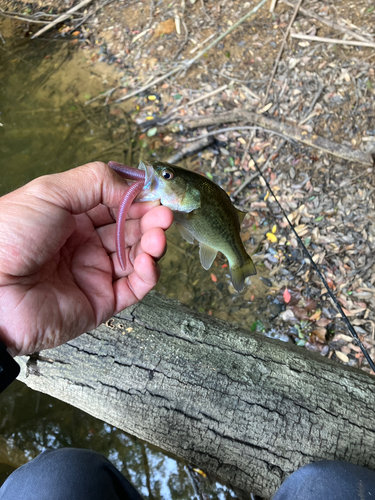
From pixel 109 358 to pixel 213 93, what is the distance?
448 centimetres

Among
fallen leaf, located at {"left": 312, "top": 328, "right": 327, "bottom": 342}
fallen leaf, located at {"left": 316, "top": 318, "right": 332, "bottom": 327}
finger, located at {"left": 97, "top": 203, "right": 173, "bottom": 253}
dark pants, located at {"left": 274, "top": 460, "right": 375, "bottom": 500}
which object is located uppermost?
finger, located at {"left": 97, "top": 203, "right": 173, "bottom": 253}

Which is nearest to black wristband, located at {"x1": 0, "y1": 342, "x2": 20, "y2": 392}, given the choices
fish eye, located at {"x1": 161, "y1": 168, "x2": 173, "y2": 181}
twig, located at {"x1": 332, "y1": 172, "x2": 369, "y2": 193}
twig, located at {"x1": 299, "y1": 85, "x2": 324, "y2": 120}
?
fish eye, located at {"x1": 161, "y1": 168, "x2": 173, "y2": 181}

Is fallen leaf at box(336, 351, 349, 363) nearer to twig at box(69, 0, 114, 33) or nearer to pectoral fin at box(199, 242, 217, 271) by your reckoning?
pectoral fin at box(199, 242, 217, 271)

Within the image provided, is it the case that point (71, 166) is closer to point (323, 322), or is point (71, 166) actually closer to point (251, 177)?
point (251, 177)

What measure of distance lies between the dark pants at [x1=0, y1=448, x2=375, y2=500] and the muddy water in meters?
1.41

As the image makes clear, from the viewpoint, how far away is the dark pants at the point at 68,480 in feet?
5.86

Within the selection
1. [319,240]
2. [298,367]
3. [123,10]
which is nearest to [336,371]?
[298,367]

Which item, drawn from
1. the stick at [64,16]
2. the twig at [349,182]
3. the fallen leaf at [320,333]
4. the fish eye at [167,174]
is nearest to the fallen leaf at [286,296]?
the fallen leaf at [320,333]

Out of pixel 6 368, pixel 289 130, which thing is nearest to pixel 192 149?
pixel 289 130

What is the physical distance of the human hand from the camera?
165 centimetres

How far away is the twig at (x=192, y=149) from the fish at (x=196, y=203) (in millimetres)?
2928

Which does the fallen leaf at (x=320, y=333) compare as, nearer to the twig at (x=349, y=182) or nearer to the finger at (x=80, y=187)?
the twig at (x=349, y=182)

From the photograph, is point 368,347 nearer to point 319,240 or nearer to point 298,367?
point 319,240

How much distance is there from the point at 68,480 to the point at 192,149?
13.8ft
